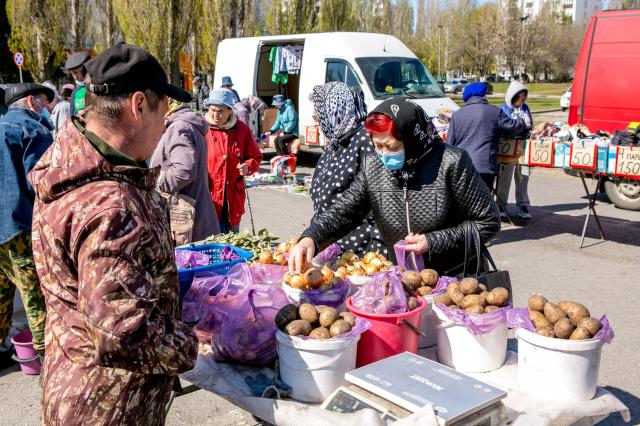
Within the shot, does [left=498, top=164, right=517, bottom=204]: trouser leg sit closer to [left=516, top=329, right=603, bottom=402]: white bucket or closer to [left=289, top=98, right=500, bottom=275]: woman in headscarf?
[left=289, top=98, right=500, bottom=275]: woman in headscarf

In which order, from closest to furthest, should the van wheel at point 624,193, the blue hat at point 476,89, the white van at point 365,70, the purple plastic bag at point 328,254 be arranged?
the purple plastic bag at point 328,254
the blue hat at point 476,89
the van wheel at point 624,193
the white van at point 365,70

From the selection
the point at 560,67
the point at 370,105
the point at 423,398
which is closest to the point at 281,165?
the point at 370,105

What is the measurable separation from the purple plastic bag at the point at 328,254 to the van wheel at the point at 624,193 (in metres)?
7.50

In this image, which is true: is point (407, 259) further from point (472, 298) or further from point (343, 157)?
point (343, 157)

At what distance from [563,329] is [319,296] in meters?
1.02

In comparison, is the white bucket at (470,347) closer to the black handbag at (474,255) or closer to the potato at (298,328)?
the black handbag at (474,255)

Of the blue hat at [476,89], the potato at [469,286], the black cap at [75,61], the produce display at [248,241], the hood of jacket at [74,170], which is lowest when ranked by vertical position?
the produce display at [248,241]

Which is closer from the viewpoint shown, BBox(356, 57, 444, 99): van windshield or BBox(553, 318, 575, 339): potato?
BBox(553, 318, 575, 339): potato

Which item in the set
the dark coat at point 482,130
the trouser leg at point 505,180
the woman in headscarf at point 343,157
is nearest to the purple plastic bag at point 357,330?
the woman in headscarf at point 343,157

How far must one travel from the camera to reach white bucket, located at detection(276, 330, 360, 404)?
2.35m

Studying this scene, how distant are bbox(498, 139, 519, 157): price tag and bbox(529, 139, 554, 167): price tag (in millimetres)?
470

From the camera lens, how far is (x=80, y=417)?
72.8 inches

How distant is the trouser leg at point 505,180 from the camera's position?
904 centimetres

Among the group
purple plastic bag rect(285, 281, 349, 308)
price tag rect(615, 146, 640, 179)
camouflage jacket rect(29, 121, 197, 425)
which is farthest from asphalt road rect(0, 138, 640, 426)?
camouflage jacket rect(29, 121, 197, 425)
